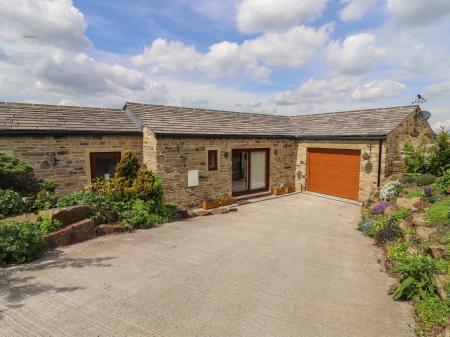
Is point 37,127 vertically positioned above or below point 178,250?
above

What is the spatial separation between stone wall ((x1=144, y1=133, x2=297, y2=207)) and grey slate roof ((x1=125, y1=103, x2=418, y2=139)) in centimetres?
46

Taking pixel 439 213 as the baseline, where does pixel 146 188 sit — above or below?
above

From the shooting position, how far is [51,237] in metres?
7.04

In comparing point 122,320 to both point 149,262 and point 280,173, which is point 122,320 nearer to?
point 149,262

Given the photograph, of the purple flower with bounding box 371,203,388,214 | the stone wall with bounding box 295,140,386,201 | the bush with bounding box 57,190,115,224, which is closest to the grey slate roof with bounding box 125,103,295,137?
the stone wall with bounding box 295,140,386,201

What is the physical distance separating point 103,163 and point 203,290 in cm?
841

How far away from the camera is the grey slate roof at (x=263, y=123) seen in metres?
12.7

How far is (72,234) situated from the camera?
A: 7.50m

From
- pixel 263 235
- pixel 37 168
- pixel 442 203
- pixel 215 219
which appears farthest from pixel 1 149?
pixel 442 203

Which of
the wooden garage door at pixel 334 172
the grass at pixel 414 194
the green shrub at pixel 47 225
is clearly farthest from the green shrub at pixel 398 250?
the green shrub at pixel 47 225

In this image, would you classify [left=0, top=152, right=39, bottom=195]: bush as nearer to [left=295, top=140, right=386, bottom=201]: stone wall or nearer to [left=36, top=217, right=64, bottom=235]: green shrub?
[left=36, top=217, right=64, bottom=235]: green shrub

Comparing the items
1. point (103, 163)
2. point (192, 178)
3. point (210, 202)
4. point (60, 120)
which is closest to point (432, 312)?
point (210, 202)

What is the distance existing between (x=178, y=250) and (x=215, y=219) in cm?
410

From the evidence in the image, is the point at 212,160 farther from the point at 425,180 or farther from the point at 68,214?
the point at 425,180
